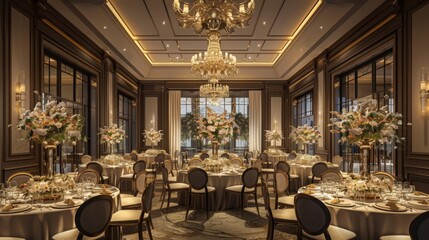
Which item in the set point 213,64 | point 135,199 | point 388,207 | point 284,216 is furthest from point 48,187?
point 213,64

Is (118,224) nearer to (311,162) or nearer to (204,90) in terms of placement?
(311,162)

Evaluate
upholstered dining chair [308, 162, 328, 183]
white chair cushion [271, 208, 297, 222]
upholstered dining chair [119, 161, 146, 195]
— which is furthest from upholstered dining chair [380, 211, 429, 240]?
upholstered dining chair [119, 161, 146, 195]

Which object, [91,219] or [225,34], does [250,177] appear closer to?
[91,219]

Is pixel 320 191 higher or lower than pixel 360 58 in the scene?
lower

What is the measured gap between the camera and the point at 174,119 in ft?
49.2

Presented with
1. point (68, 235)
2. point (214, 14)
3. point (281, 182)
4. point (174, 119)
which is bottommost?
point (68, 235)

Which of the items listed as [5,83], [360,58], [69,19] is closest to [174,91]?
[69,19]

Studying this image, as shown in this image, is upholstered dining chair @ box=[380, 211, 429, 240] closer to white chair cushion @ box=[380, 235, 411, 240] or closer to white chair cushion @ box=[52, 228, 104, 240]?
white chair cushion @ box=[380, 235, 411, 240]

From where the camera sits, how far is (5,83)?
5.15 metres

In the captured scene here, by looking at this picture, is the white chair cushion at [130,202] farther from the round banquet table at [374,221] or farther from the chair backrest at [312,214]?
the round banquet table at [374,221]

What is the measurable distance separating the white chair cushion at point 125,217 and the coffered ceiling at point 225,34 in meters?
4.19

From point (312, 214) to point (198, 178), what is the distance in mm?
3018

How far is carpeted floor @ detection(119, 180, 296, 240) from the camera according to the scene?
4.93 metres

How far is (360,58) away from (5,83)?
7.15 metres
